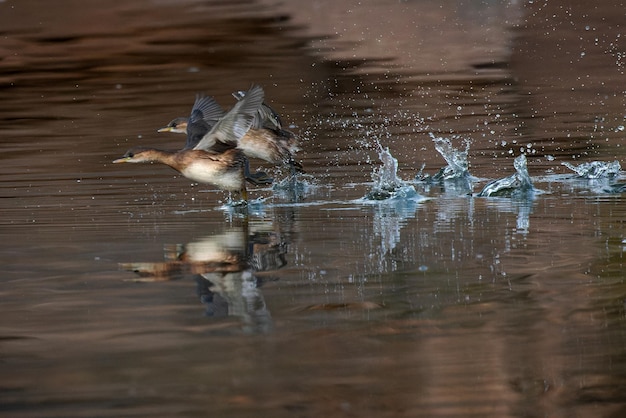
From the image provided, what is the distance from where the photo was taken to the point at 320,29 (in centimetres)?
2580

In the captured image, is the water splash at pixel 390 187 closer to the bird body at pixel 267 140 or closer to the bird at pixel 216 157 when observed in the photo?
the bird at pixel 216 157

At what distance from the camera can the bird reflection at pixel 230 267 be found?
6.33 m

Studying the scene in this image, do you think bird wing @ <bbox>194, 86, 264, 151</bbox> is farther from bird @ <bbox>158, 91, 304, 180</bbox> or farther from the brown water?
bird @ <bbox>158, 91, 304, 180</bbox>

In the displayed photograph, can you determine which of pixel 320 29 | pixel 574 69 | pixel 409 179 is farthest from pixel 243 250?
pixel 320 29

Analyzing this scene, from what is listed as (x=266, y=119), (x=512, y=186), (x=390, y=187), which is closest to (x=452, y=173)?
(x=512, y=186)

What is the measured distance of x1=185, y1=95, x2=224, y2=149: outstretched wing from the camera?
10812mm

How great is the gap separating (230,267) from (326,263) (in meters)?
0.54

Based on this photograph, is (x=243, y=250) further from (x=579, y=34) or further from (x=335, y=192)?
(x=579, y=34)

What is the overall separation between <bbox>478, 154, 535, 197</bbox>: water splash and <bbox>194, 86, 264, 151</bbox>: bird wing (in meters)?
1.85

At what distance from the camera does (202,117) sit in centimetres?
1121

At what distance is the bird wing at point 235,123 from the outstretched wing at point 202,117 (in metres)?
0.57

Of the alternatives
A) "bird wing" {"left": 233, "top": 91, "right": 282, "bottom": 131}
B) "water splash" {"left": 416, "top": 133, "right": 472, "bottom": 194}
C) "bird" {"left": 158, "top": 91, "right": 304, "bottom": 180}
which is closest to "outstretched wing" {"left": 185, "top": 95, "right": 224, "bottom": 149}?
"bird" {"left": 158, "top": 91, "right": 304, "bottom": 180}

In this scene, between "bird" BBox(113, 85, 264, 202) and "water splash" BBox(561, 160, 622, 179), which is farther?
"water splash" BBox(561, 160, 622, 179)

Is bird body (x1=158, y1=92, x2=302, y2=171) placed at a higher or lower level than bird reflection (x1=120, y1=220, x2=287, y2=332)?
higher
